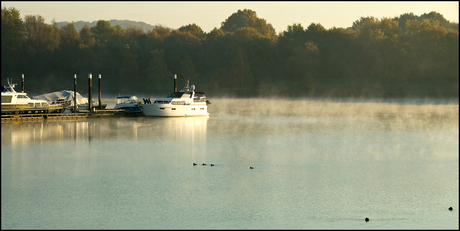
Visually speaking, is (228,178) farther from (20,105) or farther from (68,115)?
(20,105)

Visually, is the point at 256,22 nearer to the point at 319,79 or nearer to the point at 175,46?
the point at 175,46

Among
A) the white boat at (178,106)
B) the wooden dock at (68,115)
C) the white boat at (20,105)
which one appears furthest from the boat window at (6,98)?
the white boat at (178,106)

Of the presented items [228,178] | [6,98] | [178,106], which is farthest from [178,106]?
[228,178]

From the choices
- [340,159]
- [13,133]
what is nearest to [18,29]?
[13,133]

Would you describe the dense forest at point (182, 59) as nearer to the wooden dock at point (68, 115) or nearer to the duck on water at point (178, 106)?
the duck on water at point (178, 106)

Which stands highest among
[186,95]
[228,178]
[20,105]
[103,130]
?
[186,95]

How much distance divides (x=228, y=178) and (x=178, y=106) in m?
31.1

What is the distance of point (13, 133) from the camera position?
123 feet

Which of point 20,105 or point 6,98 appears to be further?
point 20,105

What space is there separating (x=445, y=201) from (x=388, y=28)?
67.6 meters

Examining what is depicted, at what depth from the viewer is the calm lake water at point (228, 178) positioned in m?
16.9

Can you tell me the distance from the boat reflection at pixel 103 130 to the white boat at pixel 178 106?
1633 mm

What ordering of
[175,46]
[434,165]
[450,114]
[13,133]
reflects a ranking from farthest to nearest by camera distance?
[175,46] < [450,114] < [13,133] < [434,165]

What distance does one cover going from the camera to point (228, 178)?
890 inches
